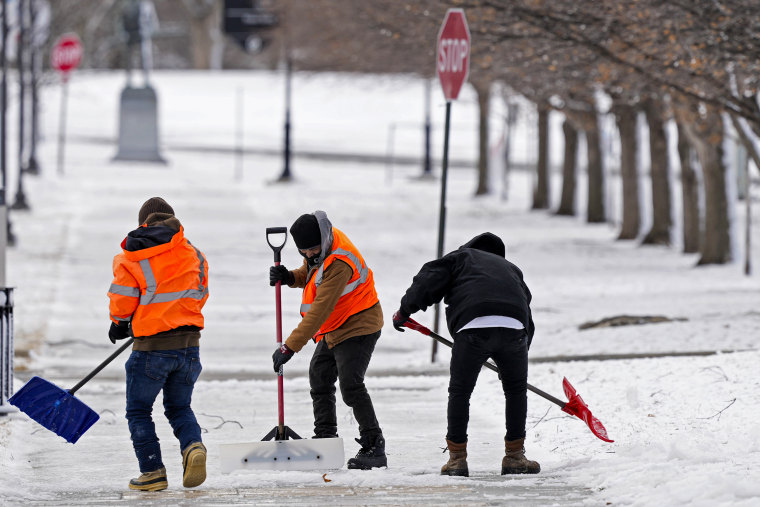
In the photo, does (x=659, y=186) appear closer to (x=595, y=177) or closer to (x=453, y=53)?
(x=595, y=177)

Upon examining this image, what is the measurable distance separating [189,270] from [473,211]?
22775mm

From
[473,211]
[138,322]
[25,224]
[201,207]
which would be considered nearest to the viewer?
[138,322]

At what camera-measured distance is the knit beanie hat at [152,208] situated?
7.07 metres

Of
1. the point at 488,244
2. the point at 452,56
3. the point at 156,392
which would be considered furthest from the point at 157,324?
the point at 452,56

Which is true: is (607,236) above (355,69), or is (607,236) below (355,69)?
below

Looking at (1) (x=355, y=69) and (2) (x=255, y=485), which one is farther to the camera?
(1) (x=355, y=69)

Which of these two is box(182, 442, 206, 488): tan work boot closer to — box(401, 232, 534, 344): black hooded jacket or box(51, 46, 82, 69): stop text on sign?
box(401, 232, 534, 344): black hooded jacket

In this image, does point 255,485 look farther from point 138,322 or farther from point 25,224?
point 25,224

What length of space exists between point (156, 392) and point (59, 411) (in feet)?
2.06

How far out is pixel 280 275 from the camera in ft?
24.8

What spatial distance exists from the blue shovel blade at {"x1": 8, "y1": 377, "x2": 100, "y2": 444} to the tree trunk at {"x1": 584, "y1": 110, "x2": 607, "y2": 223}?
63.5ft

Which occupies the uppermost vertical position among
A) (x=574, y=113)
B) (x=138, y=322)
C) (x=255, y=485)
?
(x=574, y=113)

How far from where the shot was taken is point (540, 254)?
2102 cm

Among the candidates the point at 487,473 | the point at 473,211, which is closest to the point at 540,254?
the point at 473,211
